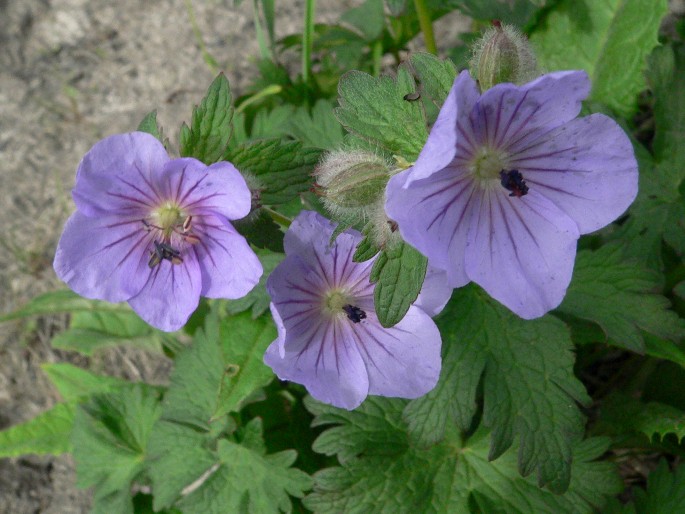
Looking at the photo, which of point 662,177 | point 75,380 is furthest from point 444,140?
point 75,380

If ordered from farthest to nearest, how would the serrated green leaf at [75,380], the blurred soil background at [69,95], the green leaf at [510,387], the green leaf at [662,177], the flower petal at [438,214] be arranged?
1. the blurred soil background at [69,95]
2. the serrated green leaf at [75,380]
3. the green leaf at [662,177]
4. the green leaf at [510,387]
5. the flower petal at [438,214]

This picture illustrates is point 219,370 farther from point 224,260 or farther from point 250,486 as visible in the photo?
point 224,260

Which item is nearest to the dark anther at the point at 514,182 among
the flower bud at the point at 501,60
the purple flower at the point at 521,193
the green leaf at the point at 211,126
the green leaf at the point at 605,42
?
the purple flower at the point at 521,193

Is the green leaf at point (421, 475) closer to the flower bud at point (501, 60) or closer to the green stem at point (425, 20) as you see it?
the flower bud at point (501, 60)

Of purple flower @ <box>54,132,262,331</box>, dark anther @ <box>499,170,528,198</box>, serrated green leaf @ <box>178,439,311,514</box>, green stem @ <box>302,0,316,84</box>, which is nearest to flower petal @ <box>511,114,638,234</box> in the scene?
dark anther @ <box>499,170,528,198</box>

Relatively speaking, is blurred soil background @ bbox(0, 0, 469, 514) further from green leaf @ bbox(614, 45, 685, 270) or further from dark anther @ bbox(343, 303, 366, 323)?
dark anther @ bbox(343, 303, 366, 323)
